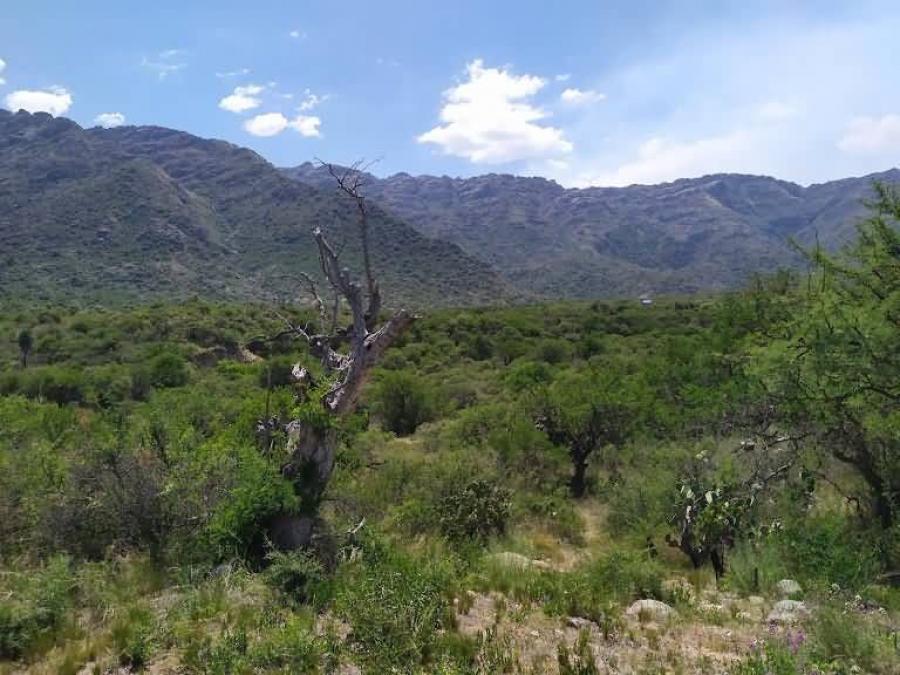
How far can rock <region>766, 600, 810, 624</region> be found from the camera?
Answer: 6148mm

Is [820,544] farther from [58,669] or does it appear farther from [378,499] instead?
[58,669]

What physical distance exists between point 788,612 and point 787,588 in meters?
1.08

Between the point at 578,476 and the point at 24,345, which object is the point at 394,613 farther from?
the point at 24,345

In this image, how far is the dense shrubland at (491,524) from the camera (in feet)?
17.4

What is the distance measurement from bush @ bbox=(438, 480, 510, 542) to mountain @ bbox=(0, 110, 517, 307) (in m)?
77.7

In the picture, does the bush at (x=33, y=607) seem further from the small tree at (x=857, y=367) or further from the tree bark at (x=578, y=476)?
the tree bark at (x=578, y=476)

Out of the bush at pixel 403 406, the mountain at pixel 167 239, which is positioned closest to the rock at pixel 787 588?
the bush at pixel 403 406

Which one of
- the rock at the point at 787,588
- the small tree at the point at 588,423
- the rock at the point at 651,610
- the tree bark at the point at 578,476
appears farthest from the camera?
the small tree at the point at 588,423

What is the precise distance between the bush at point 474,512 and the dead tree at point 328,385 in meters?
3.46

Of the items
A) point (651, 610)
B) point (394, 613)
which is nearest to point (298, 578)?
point (394, 613)

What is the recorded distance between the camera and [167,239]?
119 meters

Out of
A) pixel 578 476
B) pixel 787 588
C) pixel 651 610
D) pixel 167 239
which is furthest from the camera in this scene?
pixel 167 239

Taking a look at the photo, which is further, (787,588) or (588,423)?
(588,423)

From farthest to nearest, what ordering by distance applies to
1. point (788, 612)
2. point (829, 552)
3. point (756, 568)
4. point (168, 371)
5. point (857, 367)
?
1. point (168, 371)
2. point (857, 367)
3. point (756, 568)
4. point (829, 552)
5. point (788, 612)
